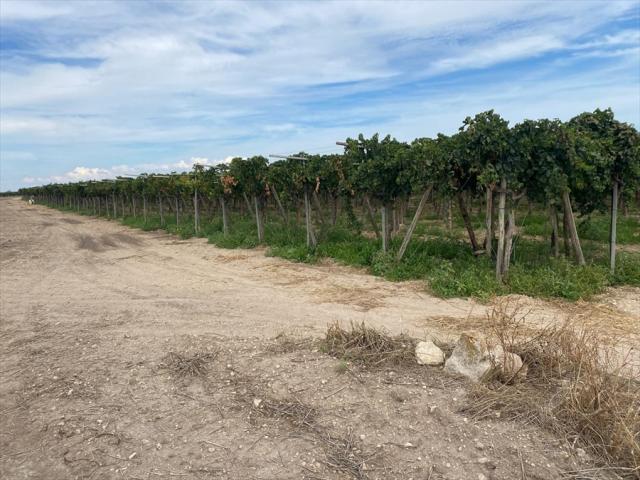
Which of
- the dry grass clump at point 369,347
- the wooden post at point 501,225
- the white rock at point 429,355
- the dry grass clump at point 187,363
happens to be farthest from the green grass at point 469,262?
the dry grass clump at point 187,363

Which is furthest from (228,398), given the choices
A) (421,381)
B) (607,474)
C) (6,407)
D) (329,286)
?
(329,286)

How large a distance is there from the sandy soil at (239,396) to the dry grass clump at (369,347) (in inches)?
7.0

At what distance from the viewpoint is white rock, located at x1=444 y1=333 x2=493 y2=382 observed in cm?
405

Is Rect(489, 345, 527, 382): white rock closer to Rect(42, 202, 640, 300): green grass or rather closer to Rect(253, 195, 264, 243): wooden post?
Rect(42, 202, 640, 300): green grass

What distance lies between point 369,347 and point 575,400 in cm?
194

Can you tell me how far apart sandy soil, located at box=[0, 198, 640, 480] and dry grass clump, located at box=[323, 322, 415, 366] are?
178 millimetres

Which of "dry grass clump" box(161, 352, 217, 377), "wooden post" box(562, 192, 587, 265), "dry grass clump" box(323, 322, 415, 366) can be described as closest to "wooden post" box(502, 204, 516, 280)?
"wooden post" box(562, 192, 587, 265)

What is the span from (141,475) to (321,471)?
1229mm

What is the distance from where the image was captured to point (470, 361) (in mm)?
4129

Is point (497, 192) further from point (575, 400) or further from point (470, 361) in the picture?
point (575, 400)

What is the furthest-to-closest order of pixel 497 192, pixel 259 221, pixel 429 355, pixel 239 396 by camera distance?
pixel 259 221
pixel 497 192
pixel 429 355
pixel 239 396

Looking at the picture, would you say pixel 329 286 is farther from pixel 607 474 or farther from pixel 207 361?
pixel 607 474

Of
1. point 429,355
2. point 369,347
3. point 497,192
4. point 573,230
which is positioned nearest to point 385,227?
point 497,192

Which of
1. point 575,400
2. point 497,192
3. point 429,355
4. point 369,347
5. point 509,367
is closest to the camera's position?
point 575,400
